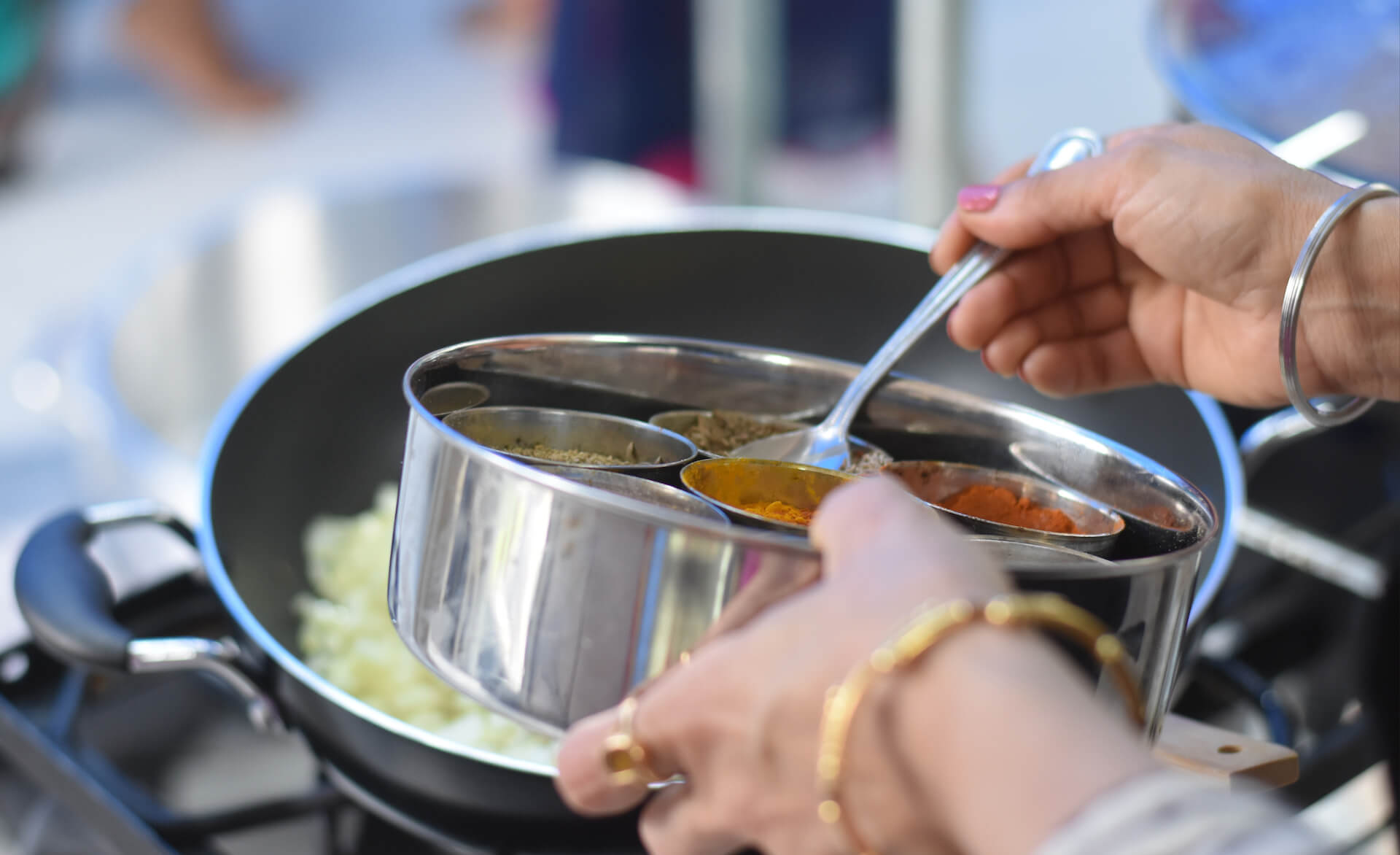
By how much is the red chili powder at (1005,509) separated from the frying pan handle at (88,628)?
277 millimetres

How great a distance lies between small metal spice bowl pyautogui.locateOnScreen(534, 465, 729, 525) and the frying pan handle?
19cm

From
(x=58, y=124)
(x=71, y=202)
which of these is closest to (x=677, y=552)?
(x=71, y=202)

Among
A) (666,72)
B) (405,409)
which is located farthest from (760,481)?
(666,72)

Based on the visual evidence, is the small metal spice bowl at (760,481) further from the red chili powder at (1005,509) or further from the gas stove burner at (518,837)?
the gas stove burner at (518,837)

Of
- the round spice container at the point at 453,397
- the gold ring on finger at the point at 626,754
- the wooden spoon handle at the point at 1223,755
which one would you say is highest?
the round spice container at the point at 453,397

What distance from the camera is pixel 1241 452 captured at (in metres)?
0.60

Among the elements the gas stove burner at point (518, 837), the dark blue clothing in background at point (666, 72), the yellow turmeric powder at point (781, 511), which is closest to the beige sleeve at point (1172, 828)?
the yellow turmeric powder at point (781, 511)

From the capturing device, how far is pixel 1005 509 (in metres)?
0.38

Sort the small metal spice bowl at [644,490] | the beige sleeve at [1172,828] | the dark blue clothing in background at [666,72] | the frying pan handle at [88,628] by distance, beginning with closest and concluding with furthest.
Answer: the beige sleeve at [1172,828] → the small metal spice bowl at [644,490] → the frying pan handle at [88,628] → the dark blue clothing in background at [666,72]

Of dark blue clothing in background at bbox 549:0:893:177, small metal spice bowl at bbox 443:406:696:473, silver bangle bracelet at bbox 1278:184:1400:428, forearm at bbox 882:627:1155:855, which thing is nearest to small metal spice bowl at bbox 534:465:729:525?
small metal spice bowl at bbox 443:406:696:473

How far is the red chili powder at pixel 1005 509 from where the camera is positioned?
1.22 ft

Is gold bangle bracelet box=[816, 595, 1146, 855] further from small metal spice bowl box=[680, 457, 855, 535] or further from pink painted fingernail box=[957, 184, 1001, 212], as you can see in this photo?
pink painted fingernail box=[957, 184, 1001, 212]

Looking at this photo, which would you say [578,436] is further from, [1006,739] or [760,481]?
[1006,739]

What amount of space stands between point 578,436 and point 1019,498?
0.15m
